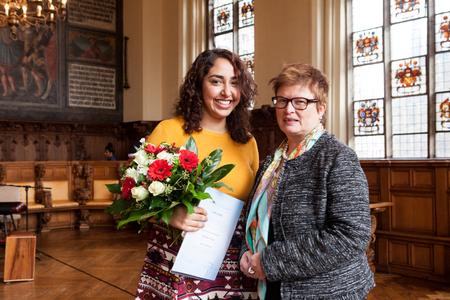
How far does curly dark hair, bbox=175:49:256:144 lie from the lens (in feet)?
5.96

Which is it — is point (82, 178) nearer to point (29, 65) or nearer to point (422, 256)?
point (29, 65)

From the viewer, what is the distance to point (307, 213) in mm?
1433

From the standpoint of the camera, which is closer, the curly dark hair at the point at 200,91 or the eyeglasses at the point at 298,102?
the eyeglasses at the point at 298,102

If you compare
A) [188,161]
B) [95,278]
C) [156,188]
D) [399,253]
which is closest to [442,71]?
[399,253]

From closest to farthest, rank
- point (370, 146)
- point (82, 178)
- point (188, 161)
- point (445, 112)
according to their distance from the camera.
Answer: point (188, 161) < point (445, 112) < point (370, 146) < point (82, 178)

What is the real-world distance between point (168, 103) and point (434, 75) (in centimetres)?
589

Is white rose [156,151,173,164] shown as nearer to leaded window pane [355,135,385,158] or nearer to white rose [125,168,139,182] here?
white rose [125,168,139,182]

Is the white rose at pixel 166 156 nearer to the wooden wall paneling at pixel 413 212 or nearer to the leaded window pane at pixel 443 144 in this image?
the wooden wall paneling at pixel 413 212

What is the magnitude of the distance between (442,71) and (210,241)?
5817mm

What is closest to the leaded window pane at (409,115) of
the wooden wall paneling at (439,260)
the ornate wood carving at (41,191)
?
the wooden wall paneling at (439,260)

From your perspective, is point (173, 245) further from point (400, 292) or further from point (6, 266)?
point (6, 266)

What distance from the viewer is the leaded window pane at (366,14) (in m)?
7.17

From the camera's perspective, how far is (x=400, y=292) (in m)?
4.70

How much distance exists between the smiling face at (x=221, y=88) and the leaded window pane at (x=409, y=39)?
563 cm
